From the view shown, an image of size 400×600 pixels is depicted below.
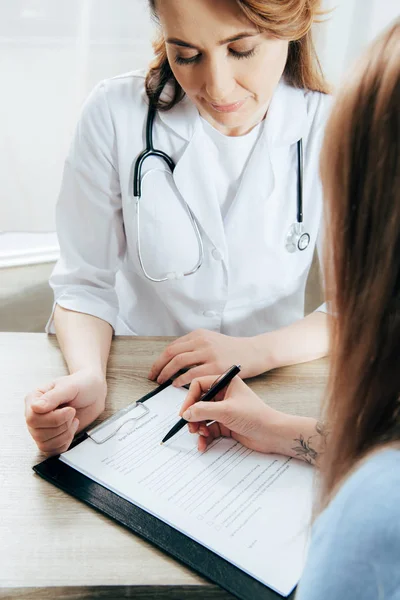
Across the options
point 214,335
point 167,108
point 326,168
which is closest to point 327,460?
point 326,168

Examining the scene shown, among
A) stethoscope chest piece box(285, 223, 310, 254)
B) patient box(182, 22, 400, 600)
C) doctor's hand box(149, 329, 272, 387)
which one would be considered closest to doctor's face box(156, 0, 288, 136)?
stethoscope chest piece box(285, 223, 310, 254)

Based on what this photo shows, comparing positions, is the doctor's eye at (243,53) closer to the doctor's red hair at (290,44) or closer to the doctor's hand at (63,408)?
the doctor's red hair at (290,44)

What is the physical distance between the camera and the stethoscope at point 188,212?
1.04 m

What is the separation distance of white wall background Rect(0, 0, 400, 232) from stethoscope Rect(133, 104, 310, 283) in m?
0.38

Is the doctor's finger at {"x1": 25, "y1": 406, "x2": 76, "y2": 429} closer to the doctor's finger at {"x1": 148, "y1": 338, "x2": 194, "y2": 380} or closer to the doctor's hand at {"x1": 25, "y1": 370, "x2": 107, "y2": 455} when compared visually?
the doctor's hand at {"x1": 25, "y1": 370, "x2": 107, "y2": 455}

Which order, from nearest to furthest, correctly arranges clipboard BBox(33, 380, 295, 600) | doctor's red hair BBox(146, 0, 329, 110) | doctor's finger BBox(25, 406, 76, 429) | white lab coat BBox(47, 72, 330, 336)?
clipboard BBox(33, 380, 295, 600) → doctor's finger BBox(25, 406, 76, 429) → doctor's red hair BBox(146, 0, 329, 110) → white lab coat BBox(47, 72, 330, 336)

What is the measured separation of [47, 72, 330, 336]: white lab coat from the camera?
1.06 m

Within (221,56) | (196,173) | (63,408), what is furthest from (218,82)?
(63,408)

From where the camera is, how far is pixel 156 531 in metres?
0.64

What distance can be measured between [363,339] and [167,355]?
0.50 metres

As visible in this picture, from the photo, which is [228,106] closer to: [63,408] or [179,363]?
[179,363]

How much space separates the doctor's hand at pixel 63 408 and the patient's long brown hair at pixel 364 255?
363mm

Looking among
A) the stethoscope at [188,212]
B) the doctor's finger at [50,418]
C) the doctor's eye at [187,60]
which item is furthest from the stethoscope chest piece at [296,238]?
the doctor's finger at [50,418]

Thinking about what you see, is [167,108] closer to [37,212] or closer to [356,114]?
[37,212]
